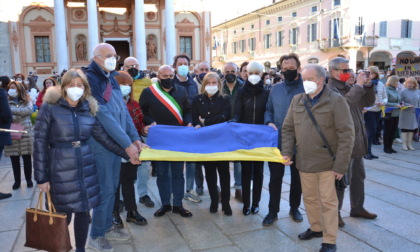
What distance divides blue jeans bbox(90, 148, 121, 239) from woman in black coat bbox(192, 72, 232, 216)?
1352 mm

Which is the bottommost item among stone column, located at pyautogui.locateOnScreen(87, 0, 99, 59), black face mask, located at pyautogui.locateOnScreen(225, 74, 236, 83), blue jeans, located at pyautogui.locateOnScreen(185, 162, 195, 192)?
blue jeans, located at pyautogui.locateOnScreen(185, 162, 195, 192)

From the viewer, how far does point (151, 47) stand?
29500 mm

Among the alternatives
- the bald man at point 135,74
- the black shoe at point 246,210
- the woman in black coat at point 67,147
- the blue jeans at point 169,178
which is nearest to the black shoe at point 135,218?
the blue jeans at point 169,178

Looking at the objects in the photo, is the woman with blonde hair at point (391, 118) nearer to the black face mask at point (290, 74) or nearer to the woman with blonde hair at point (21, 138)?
the black face mask at point (290, 74)

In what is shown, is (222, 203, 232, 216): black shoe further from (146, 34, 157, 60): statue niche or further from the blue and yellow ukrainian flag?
(146, 34, 157, 60): statue niche

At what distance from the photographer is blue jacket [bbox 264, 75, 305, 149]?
445 cm

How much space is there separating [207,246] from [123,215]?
1.60 m

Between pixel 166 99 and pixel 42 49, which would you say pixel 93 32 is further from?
pixel 166 99

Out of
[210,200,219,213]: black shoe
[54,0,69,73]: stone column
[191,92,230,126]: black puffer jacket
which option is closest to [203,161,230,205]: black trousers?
[210,200,219,213]: black shoe

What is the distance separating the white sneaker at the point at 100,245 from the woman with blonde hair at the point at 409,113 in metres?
8.44

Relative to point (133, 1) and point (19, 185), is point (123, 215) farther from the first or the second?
point (133, 1)

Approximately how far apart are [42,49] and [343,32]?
90.8 feet

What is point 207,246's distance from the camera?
4012 millimetres

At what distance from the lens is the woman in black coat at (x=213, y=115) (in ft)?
15.8
